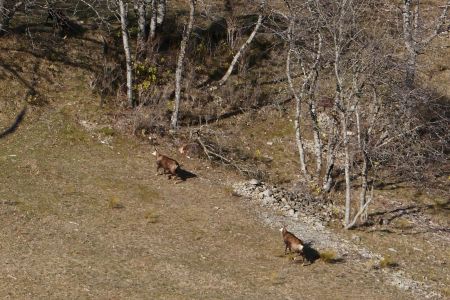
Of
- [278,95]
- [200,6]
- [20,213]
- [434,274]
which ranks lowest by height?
[434,274]

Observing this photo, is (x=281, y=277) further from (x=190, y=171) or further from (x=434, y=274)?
(x=190, y=171)

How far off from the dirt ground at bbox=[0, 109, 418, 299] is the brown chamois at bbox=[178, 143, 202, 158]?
1.78 ft

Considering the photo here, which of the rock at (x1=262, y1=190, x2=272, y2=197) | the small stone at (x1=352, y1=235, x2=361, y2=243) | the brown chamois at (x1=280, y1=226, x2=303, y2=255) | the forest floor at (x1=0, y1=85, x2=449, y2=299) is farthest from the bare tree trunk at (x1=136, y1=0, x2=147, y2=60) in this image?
the brown chamois at (x1=280, y1=226, x2=303, y2=255)

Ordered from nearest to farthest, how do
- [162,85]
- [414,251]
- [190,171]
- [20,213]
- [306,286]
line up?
[306,286] → [20,213] → [414,251] → [190,171] → [162,85]

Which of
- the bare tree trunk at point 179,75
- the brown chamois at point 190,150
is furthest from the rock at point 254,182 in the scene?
the bare tree trunk at point 179,75

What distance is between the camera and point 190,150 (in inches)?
1004

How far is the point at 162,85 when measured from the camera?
29344 mm

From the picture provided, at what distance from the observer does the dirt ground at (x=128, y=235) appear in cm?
1697

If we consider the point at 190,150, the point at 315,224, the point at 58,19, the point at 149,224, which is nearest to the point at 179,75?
the point at 190,150

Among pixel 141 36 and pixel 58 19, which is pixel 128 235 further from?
pixel 58 19

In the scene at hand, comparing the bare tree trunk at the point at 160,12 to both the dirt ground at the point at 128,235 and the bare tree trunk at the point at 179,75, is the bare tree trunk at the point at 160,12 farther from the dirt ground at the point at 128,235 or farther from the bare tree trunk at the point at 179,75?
the dirt ground at the point at 128,235

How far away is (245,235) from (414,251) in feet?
18.8

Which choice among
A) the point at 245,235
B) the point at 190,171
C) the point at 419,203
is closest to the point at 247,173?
the point at 190,171

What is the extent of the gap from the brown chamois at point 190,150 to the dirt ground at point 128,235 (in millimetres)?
542
